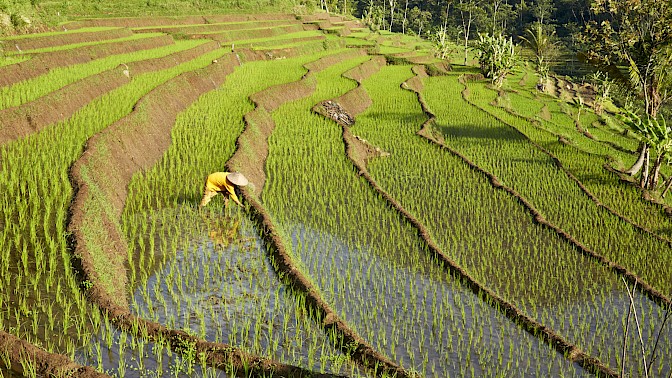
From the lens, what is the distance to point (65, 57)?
17297 mm

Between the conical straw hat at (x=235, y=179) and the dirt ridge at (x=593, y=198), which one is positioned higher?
the conical straw hat at (x=235, y=179)

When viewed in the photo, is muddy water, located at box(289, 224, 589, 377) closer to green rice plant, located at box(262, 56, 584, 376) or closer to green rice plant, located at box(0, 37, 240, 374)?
green rice plant, located at box(262, 56, 584, 376)

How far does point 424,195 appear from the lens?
1138 centimetres

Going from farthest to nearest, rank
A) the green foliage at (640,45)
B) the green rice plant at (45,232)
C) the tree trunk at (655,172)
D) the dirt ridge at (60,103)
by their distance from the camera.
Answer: the green foliage at (640,45), the tree trunk at (655,172), the dirt ridge at (60,103), the green rice plant at (45,232)

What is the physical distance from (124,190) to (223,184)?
54.5 inches

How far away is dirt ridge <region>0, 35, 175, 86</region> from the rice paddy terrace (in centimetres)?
8

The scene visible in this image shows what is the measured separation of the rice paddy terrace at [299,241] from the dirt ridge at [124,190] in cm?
3

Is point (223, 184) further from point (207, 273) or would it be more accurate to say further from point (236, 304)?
point (236, 304)

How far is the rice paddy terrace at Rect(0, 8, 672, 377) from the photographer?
18.4 feet

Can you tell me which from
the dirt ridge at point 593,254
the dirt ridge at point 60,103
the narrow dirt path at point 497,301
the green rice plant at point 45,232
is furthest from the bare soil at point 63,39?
the dirt ridge at point 593,254

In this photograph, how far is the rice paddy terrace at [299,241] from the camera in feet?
18.4

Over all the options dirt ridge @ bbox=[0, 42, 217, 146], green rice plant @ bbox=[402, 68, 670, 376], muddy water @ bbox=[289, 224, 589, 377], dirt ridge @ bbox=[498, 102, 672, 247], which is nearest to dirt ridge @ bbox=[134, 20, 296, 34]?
dirt ridge @ bbox=[0, 42, 217, 146]

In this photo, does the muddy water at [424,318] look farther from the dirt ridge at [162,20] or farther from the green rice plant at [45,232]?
the dirt ridge at [162,20]

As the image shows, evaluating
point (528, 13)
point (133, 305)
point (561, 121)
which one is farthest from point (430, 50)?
point (133, 305)
